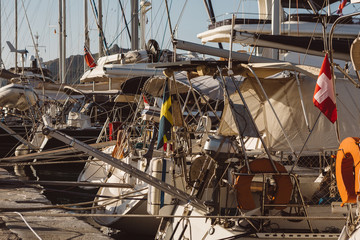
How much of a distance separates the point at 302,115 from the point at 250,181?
2.20 metres

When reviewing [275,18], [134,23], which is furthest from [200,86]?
[134,23]

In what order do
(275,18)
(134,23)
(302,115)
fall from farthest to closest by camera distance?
(134,23) → (275,18) → (302,115)

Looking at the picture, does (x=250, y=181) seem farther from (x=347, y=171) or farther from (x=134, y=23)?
(x=134, y=23)

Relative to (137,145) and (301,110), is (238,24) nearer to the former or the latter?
(137,145)

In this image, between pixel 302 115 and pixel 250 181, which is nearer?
pixel 250 181

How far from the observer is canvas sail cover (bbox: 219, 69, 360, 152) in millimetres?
8961

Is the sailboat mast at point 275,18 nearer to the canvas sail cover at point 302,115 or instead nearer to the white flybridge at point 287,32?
the white flybridge at point 287,32

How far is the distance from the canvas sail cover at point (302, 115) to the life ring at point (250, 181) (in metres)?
1.44

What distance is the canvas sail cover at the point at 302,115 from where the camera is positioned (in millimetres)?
8961

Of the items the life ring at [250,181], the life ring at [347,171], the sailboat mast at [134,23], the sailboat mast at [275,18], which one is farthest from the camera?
the sailboat mast at [134,23]

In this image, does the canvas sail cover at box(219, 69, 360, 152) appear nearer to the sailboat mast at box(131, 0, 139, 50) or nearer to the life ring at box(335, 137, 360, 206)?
the life ring at box(335, 137, 360, 206)

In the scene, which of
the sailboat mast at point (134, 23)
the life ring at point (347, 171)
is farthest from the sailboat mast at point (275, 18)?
the sailboat mast at point (134, 23)

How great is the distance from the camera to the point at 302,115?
358 inches

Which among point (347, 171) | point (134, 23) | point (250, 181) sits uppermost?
point (134, 23)
